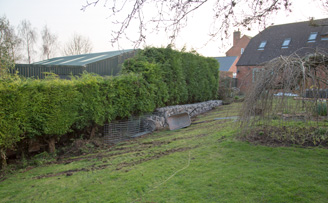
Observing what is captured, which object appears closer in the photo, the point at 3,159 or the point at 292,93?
the point at 292,93

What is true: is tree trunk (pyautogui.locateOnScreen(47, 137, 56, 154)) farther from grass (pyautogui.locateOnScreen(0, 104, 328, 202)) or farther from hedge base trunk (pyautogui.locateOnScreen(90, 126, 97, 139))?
hedge base trunk (pyautogui.locateOnScreen(90, 126, 97, 139))

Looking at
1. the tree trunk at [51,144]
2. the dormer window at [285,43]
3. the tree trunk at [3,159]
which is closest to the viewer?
the tree trunk at [3,159]

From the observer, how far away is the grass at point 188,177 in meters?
3.70

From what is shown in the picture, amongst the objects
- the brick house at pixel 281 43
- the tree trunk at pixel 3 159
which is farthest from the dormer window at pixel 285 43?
the tree trunk at pixel 3 159

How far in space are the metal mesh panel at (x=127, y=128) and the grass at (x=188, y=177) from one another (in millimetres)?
2396

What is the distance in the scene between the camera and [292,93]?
509 cm

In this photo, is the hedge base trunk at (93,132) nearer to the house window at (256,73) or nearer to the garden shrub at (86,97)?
the garden shrub at (86,97)

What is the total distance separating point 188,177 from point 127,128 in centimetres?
533

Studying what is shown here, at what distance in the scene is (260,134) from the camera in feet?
20.5

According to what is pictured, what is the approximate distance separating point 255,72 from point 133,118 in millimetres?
5533

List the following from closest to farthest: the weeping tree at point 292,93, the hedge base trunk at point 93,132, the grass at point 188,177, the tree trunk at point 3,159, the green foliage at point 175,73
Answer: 1. the grass at point 188,177
2. the weeping tree at point 292,93
3. the tree trunk at point 3,159
4. the hedge base trunk at point 93,132
5. the green foliage at point 175,73

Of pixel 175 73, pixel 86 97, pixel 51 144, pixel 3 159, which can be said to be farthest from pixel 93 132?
pixel 175 73

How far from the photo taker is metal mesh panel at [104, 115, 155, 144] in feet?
28.9

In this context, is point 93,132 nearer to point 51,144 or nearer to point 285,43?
point 51,144
